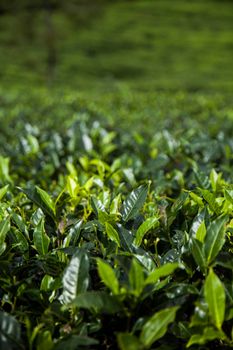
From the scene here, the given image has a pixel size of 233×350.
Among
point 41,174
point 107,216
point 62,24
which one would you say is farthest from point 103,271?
point 62,24

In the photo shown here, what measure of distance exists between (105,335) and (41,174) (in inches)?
75.1

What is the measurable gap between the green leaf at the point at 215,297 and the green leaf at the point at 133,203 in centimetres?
65

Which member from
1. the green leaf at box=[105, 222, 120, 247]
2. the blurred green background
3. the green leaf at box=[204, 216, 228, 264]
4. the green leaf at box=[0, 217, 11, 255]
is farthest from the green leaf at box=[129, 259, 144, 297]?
the blurred green background

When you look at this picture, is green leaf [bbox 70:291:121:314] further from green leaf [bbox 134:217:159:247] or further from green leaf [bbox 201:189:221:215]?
green leaf [bbox 201:189:221:215]

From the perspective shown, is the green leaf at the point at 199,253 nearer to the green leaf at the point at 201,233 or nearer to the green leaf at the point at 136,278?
the green leaf at the point at 201,233

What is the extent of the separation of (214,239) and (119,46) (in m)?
35.9

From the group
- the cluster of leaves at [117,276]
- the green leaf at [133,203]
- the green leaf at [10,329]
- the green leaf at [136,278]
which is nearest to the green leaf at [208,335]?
the cluster of leaves at [117,276]

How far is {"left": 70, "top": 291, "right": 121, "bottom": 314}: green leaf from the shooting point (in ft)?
3.87

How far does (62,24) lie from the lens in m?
38.6

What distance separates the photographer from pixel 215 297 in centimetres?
119

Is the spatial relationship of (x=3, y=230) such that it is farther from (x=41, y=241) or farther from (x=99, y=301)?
(x=99, y=301)

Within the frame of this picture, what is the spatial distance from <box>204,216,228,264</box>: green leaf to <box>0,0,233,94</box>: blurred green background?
2426cm

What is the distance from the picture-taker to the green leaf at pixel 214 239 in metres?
1.36

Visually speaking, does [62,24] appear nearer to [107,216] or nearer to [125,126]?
[125,126]
